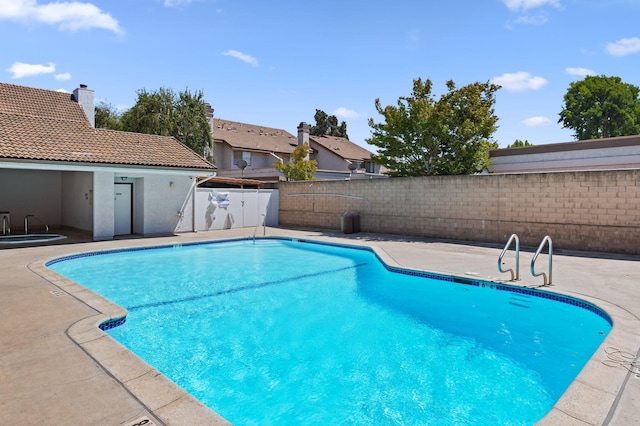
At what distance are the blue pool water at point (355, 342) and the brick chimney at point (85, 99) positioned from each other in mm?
16206

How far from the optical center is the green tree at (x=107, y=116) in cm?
3531

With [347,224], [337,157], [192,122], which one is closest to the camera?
[347,224]

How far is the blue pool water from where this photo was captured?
169 inches

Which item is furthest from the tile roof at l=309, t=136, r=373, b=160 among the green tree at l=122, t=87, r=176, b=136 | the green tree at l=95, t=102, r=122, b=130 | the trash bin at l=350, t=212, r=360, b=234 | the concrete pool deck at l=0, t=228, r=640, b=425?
the concrete pool deck at l=0, t=228, r=640, b=425

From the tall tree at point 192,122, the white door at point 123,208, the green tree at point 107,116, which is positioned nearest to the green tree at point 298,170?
the tall tree at point 192,122

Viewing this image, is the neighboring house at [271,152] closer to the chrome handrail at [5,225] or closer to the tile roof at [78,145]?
the tile roof at [78,145]

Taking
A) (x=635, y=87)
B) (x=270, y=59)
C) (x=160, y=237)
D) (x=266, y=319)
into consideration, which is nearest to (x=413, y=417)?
(x=266, y=319)

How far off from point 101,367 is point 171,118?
30.4 meters

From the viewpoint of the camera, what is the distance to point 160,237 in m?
15.3

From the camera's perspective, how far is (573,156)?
18562mm

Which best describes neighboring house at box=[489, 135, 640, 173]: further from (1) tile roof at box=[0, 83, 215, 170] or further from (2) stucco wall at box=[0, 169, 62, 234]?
(2) stucco wall at box=[0, 169, 62, 234]

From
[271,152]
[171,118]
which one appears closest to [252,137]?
[271,152]

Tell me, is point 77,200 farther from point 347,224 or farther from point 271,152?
point 271,152

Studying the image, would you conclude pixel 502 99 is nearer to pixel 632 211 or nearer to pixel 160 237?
A: pixel 632 211
